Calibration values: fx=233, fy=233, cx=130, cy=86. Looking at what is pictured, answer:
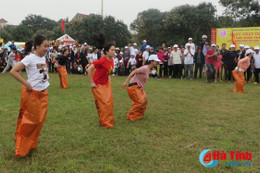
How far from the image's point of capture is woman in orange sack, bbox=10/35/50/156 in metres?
3.79

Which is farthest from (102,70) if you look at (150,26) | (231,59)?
(150,26)

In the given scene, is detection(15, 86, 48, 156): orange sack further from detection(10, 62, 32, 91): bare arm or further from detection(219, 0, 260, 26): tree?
detection(219, 0, 260, 26): tree

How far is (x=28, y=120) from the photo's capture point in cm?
382

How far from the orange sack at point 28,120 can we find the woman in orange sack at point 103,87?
171cm

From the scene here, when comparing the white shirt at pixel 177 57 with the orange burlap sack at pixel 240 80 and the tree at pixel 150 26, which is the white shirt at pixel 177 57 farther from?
the tree at pixel 150 26

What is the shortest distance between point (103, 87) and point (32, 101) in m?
2.02

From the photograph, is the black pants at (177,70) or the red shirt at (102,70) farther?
the black pants at (177,70)

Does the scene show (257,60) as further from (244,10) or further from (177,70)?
(244,10)

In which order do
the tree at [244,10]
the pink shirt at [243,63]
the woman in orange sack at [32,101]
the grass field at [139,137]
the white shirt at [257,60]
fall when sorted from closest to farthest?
the grass field at [139,137], the woman in orange sack at [32,101], the pink shirt at [243,63], the white shirt at [257,60], the tree at [244,10]

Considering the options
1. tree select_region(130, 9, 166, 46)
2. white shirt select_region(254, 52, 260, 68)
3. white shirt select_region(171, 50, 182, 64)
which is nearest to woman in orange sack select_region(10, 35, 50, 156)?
white shirt select_region(171, 50, 182, 64)

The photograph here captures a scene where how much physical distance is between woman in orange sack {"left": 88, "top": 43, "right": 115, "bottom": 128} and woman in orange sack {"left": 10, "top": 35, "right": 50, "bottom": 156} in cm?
158

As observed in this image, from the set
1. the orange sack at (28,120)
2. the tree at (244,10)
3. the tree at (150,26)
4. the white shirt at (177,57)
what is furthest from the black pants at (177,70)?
the tree at (150,26)

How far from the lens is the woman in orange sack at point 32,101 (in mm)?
3795

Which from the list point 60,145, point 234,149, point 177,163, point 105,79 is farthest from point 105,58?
point 234,149
